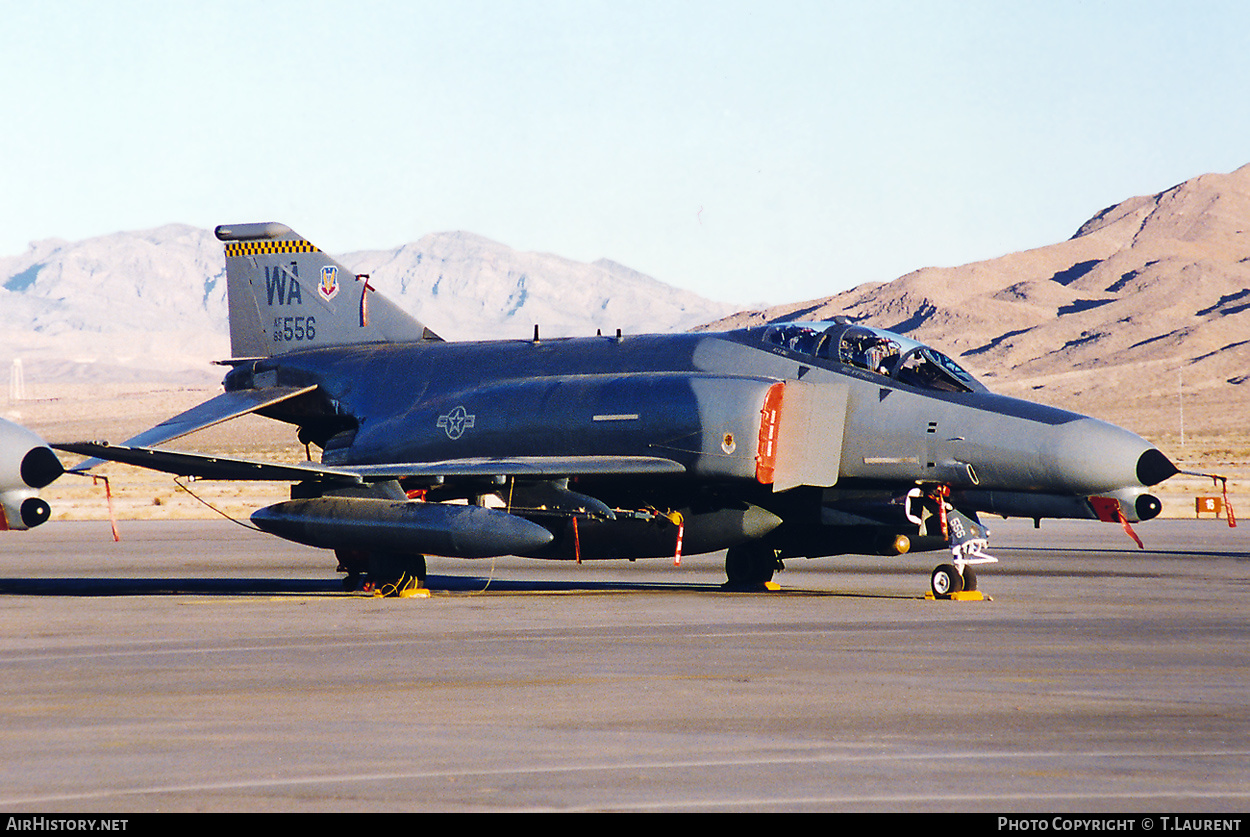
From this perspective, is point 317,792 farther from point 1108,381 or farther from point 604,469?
point 1108,381

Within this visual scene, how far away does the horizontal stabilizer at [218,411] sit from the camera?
763 inches

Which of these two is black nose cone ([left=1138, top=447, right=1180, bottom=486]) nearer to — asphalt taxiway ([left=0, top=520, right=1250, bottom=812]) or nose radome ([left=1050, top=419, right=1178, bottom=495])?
nose radome ([left=1050, top=419, right=1178, bottom=495])

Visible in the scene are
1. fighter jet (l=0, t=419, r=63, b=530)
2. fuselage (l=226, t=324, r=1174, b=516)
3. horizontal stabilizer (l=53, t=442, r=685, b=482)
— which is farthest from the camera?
fighter jet (l=0, t=419, r=63, b=530)

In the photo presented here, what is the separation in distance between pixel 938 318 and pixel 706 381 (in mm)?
159686

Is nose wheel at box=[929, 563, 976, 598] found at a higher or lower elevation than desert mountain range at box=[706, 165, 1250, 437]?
lower

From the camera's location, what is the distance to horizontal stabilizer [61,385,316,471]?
1938cm

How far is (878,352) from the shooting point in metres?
16.7

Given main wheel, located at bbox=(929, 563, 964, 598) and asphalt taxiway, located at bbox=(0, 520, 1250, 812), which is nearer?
asphalt taxiway, located at bbox=(0, 520, 1250, 812)

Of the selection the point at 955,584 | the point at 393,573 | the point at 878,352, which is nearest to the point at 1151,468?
the point at 955,584

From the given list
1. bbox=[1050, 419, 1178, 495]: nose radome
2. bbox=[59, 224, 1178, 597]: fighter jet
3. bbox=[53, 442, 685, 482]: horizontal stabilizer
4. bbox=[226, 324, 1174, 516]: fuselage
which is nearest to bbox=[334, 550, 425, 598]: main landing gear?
bbox=[59, 224, 1178, 597]: fighter jet

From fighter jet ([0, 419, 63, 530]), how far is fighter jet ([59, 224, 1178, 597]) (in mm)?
1068

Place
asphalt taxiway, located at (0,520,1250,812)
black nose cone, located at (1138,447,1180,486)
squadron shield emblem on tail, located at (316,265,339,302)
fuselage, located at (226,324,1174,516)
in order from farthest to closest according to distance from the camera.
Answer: squadron shield emblem on tail, located at (316,265,339,302)
fuselage, located at (226,324,1174,516)
black nose cone, located at (1138,447,1180,486)
asphalt taxiway, located at (0,520,1250,812)

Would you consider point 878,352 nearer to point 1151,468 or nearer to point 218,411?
point 1151,468
